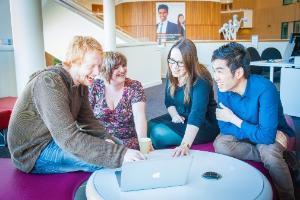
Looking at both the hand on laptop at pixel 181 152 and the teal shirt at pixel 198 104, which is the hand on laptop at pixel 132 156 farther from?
the teal shirt at pixel 198 104

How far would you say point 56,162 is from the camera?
177 cm

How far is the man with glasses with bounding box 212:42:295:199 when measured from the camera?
72.4 inches

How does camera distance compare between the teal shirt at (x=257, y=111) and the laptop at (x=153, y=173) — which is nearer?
the laptop at (x=153, y=173)

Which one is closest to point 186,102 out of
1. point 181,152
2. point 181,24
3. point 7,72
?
point 181,152

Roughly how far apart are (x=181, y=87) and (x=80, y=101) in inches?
34.9

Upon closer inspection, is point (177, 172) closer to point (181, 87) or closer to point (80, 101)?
point (80, 101)

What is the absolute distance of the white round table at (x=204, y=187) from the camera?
1.24 meters

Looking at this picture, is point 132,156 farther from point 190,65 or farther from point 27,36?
point 27,36

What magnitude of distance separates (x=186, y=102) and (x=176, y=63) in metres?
0.32

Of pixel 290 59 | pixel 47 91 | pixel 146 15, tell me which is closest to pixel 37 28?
pixel 47 91

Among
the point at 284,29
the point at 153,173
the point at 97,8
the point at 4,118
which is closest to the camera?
the point at 153,173

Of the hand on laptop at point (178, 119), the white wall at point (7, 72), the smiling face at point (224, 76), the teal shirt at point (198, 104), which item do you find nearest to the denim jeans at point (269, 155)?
the teal shirt at point (198, 104)

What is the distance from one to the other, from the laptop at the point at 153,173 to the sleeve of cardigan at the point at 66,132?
0.24m

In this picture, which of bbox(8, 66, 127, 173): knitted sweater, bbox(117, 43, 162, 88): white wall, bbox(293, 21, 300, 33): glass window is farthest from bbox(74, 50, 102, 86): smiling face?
bbox(293, 21, 300, 33): glass window
